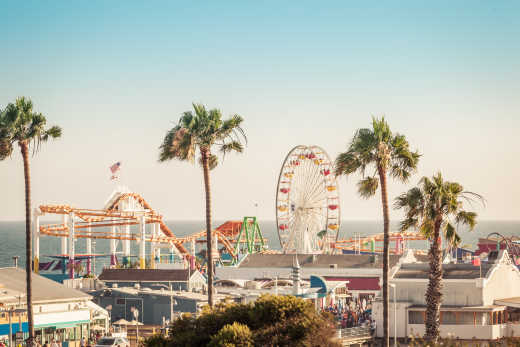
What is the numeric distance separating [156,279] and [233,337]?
4473cm

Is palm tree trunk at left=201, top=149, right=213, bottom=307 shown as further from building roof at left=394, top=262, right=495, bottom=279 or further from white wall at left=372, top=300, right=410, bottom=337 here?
building roof at left=394, top=262, right=495, bottom=279

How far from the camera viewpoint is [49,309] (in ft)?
167

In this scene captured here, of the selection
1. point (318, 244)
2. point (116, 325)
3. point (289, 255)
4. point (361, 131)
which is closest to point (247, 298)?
point (116, 325)

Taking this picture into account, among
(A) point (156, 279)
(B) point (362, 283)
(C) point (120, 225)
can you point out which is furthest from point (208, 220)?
(C) point (120, 225)

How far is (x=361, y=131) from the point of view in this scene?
139ft

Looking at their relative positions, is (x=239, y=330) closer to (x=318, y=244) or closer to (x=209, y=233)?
(x=209, y=233)

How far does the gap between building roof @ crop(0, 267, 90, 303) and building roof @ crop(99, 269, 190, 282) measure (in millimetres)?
14852

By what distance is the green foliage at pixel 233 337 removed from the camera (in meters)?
26.5

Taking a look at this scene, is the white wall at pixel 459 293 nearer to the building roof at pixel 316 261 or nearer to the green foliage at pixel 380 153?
the green foliage at pixel 380 153

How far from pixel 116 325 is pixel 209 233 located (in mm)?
18623

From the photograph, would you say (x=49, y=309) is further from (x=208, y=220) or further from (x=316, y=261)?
(x=316, y=261)

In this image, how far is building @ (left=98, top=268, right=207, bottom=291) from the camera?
69.9 meters

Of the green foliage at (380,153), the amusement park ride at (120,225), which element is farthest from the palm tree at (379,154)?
the amusement park ride at (120,225)

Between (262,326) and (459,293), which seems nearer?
(262,326)
